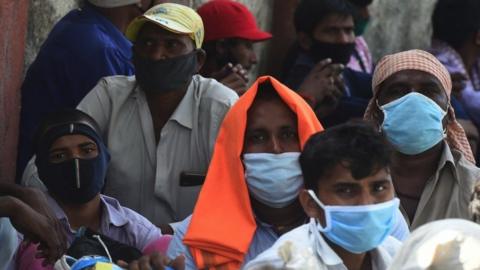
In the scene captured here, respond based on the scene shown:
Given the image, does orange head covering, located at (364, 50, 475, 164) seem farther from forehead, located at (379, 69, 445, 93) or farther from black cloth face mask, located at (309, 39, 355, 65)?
black cloth face mask, located at (309, 39, 355, 65)

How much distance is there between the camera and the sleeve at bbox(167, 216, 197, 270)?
5457 mm

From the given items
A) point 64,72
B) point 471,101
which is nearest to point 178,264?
point 64,72

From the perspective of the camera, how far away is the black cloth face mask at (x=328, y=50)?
8062 millimetres

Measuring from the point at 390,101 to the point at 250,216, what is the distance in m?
1.07

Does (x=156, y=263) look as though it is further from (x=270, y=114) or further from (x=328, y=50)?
(x=328, y=50)

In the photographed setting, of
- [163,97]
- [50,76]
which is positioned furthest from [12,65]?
[163,97]

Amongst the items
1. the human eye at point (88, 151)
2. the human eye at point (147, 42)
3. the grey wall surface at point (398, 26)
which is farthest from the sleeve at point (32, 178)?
the grey wall surface at point (398, 26)

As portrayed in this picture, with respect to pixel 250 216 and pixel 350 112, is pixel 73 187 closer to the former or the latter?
pixel 250 216

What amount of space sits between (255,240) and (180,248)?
295 millimetres

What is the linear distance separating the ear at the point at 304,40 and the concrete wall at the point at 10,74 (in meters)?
1.77

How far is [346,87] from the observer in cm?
786

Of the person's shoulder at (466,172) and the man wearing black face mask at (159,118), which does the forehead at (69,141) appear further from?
the person's shoulder at (466,172)

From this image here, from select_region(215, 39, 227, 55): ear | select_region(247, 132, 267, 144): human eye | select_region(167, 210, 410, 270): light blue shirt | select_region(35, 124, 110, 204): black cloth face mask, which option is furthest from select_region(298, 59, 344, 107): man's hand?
select_region(167, 210, 410, 270): light blue shirt

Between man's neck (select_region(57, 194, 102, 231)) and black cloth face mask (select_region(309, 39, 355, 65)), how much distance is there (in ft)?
7.80
